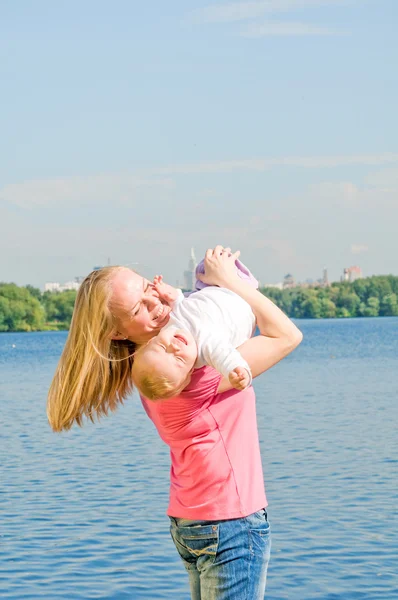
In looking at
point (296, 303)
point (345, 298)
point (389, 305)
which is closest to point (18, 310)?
point (296, 303)

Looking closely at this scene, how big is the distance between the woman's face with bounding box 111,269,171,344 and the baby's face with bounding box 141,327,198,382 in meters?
0.13

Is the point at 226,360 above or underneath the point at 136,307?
underneath

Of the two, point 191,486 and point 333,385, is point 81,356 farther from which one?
point 333,385

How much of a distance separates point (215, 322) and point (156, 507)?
31.5 feet

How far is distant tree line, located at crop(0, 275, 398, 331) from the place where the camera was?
A: 4097 inches

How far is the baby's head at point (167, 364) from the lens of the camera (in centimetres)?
271

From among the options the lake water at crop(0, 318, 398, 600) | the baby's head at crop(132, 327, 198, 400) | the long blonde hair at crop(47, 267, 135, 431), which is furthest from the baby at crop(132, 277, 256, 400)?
the lake water at crop(0, 318, 398, 600)

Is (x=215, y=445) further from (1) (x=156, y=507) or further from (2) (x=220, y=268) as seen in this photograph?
(1) (x=156, y=507)

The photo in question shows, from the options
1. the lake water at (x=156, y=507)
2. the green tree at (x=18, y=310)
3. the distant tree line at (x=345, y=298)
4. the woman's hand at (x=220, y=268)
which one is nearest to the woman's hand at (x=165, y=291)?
the woman's hand at (x=220, y=268)

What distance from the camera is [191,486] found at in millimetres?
2873

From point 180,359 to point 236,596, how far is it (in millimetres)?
690

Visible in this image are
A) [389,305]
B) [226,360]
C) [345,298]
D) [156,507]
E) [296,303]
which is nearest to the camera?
[226,360]

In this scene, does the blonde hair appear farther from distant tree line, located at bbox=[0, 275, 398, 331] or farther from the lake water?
distant tree line, located at bbox=[0, 275, 398, 331]

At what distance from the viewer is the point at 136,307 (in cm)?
288
